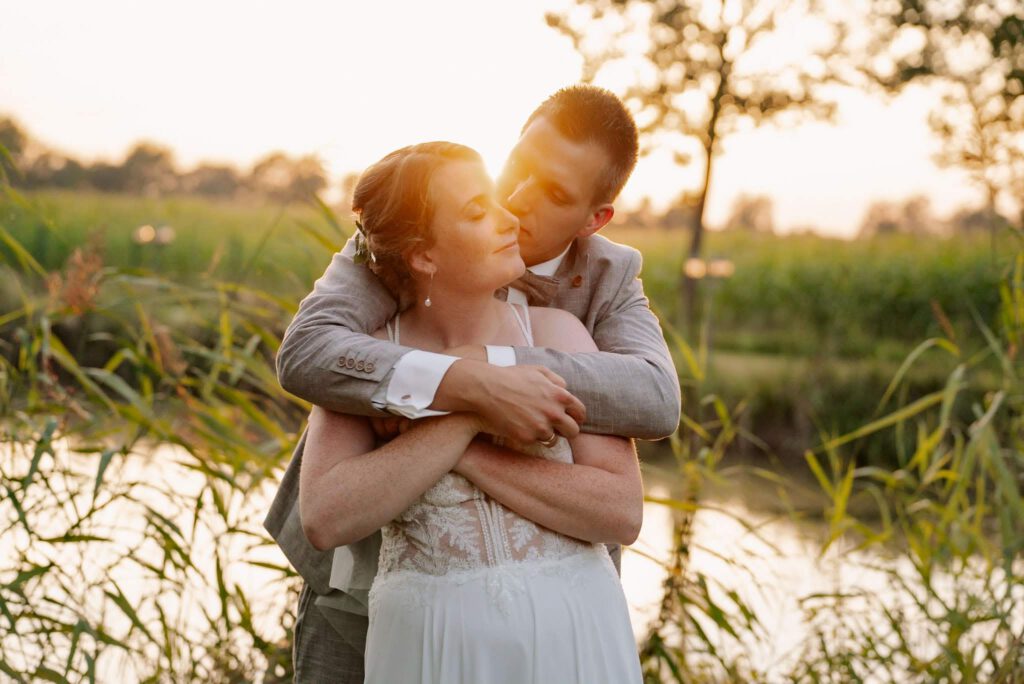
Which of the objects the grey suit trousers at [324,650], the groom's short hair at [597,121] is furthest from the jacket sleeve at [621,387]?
the grey suit trousers at [324,650]

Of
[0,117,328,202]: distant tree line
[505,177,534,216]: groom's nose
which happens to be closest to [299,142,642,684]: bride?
[505,177,534,216]: groom's nose

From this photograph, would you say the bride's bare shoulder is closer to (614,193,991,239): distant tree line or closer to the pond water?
the pond water

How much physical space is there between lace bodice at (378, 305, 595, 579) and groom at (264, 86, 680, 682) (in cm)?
Answer: 6

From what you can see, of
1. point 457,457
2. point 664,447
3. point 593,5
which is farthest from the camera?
point 664,447

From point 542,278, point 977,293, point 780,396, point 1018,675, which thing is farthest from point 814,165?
point 542,278

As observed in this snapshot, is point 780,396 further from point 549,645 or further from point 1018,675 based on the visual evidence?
point 549,645

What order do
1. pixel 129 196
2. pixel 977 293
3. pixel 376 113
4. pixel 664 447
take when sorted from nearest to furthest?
pixel 376 113 → pixel 664 447 → pixel 977 293 → pixel 129 196

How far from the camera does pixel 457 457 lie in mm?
1657

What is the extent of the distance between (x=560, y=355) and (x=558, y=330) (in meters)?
0.13

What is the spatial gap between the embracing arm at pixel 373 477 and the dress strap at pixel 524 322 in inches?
8.3

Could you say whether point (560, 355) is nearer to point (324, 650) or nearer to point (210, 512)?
point (324, 650)

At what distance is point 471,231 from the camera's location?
67.9 inches

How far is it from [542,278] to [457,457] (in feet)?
1.34

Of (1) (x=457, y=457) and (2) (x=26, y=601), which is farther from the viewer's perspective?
(2) (x=26, y=601)
